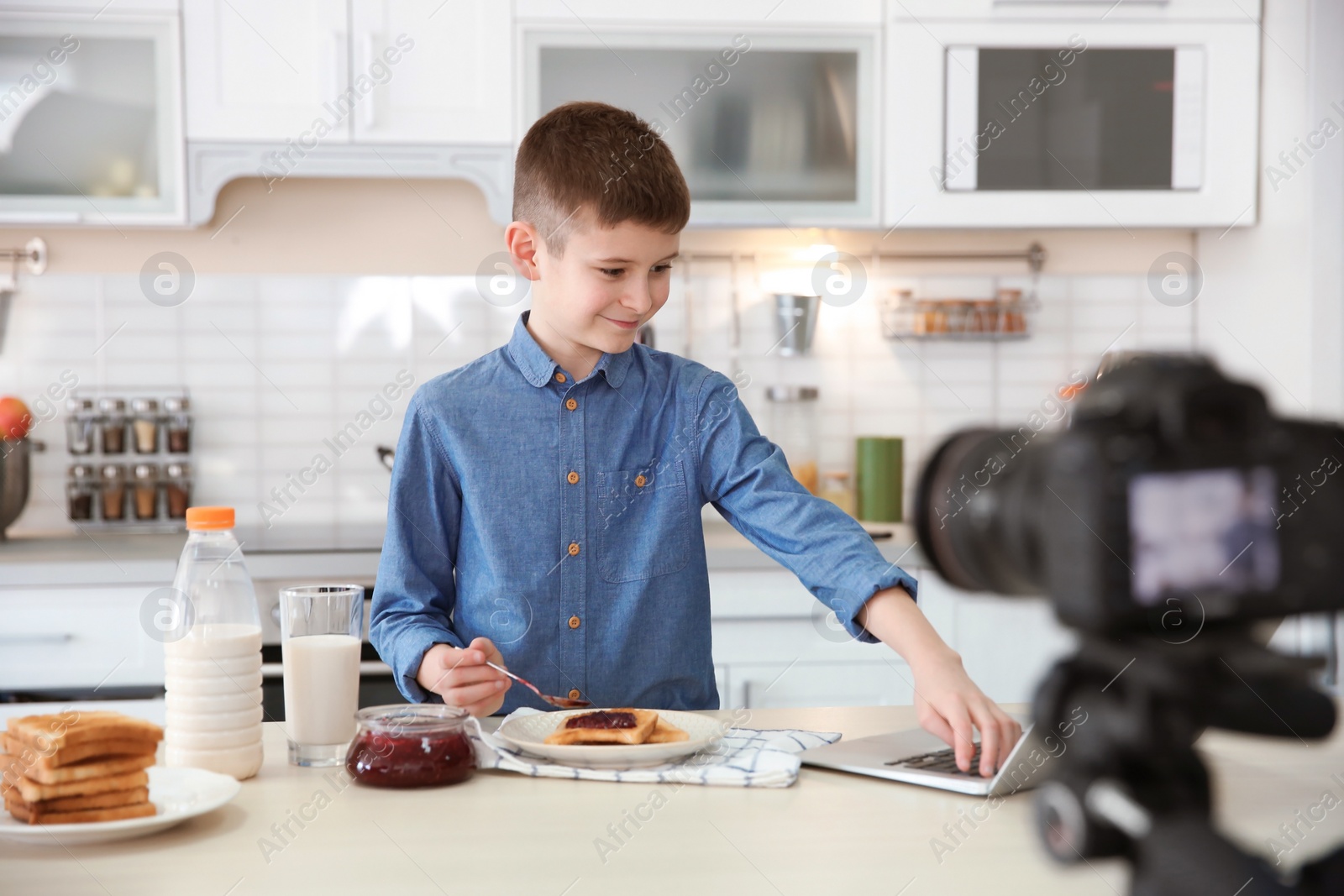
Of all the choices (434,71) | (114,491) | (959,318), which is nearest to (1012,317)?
(959,318)

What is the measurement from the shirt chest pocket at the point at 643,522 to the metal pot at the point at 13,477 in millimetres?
1644

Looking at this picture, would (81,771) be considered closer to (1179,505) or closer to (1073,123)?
(1179,505)

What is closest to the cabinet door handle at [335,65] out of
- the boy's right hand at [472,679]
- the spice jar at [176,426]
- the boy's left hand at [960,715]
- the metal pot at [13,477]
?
the spice jar at [176,426]

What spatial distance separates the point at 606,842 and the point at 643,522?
60 cm

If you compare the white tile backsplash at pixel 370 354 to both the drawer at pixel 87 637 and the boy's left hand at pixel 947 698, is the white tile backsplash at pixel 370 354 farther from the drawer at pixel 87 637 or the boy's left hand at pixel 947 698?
the boy's left hand at pixel 947 698

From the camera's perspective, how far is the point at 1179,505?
15.8 inches

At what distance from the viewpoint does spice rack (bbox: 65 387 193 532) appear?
2535 millimetres

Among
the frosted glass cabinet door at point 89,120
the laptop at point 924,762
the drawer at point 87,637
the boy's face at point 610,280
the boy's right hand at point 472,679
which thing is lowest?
the drawer at point 87,637

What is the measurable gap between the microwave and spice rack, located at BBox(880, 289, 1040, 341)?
0.28m

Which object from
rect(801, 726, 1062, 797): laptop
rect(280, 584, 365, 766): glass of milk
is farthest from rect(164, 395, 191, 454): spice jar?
rect(801, 726, 1062, 797): laptop

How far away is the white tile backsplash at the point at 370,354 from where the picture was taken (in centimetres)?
261

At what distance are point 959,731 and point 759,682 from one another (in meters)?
1.40

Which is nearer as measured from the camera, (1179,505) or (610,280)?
(1179,505)

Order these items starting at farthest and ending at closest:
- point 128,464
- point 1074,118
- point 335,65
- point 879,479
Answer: point 879,479 < point 128,464 < point 1074,118 < point 335,65
